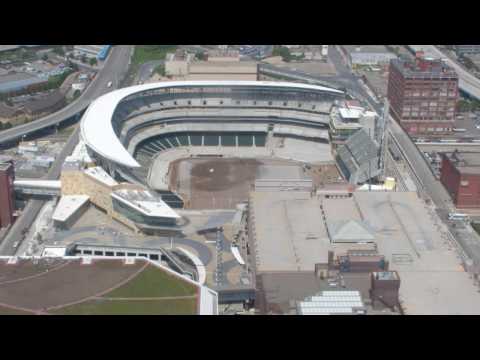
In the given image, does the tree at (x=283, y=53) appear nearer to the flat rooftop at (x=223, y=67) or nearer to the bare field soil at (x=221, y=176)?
the flat rooftop at (x=223, y=67)

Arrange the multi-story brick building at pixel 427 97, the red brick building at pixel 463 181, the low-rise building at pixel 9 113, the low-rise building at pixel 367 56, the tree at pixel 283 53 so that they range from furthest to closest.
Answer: the tree at pixel 283 53, the low-rise building at pixel 367 56, the low-rise building at pixel 9 113, the multi-story brick building at pixel 427 97, the red brick building at pixel 463 181

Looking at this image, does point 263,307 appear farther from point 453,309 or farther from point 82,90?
point 82,90

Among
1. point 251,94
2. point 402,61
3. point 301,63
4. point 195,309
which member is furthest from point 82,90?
point 195,309

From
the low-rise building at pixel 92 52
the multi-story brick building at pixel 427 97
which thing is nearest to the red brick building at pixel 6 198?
the multi-story brick building at pixel 427 97

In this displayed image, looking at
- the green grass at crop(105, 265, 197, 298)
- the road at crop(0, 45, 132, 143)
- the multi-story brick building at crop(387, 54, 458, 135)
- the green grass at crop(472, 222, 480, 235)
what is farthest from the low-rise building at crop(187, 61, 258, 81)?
the green grass at crop(105, 265, 197, 298)

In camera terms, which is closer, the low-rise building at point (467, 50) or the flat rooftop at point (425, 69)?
the flat rooftop at point (425, 69)

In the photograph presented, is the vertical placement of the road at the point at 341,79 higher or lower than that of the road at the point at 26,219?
higher

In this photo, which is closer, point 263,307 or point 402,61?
point 263,307
